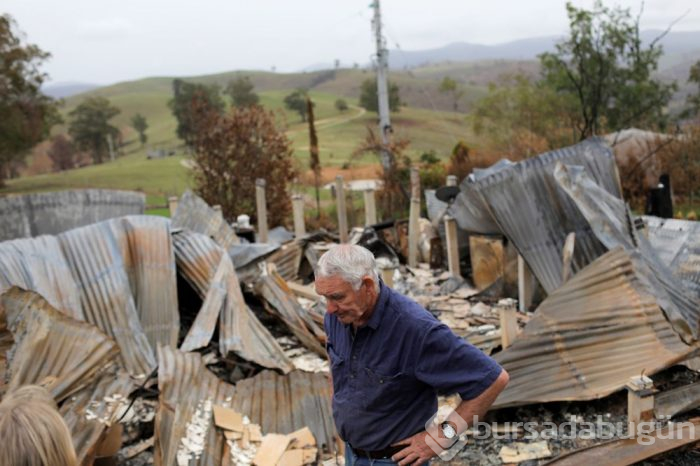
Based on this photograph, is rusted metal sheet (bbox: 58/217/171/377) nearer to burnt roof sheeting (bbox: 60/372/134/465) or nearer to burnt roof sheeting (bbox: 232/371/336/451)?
burnt roof sheeting (bbox: 60/372/134/465)

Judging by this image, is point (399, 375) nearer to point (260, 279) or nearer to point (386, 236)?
point (260, 279)

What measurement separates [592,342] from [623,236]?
2.09 m

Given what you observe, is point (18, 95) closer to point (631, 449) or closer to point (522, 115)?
point (522, 115)

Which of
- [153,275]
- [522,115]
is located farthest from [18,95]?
[153,275]

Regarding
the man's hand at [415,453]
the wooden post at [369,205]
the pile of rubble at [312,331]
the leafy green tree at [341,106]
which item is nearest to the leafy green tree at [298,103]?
the leafy green tree at [341,106]

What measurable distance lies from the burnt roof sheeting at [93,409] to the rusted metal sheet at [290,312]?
1793 millimetres

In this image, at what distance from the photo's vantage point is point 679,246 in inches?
276

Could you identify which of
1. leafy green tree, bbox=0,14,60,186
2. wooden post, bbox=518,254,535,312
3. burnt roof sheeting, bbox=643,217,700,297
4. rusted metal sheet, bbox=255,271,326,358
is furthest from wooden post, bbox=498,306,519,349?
leafy green tree, bbox=0,14,60,186

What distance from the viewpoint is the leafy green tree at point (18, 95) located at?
2930 cm

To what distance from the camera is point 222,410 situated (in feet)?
14.7

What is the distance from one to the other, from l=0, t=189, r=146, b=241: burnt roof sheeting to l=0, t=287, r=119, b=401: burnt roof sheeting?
143 inches

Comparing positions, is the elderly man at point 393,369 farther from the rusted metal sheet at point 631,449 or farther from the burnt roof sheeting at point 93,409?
the burnt roof sheeting at point 93,409

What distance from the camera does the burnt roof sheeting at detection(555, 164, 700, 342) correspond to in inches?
211

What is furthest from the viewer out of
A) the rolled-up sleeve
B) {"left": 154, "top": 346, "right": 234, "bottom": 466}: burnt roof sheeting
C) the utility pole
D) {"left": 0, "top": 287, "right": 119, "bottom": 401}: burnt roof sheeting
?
the utility pole
